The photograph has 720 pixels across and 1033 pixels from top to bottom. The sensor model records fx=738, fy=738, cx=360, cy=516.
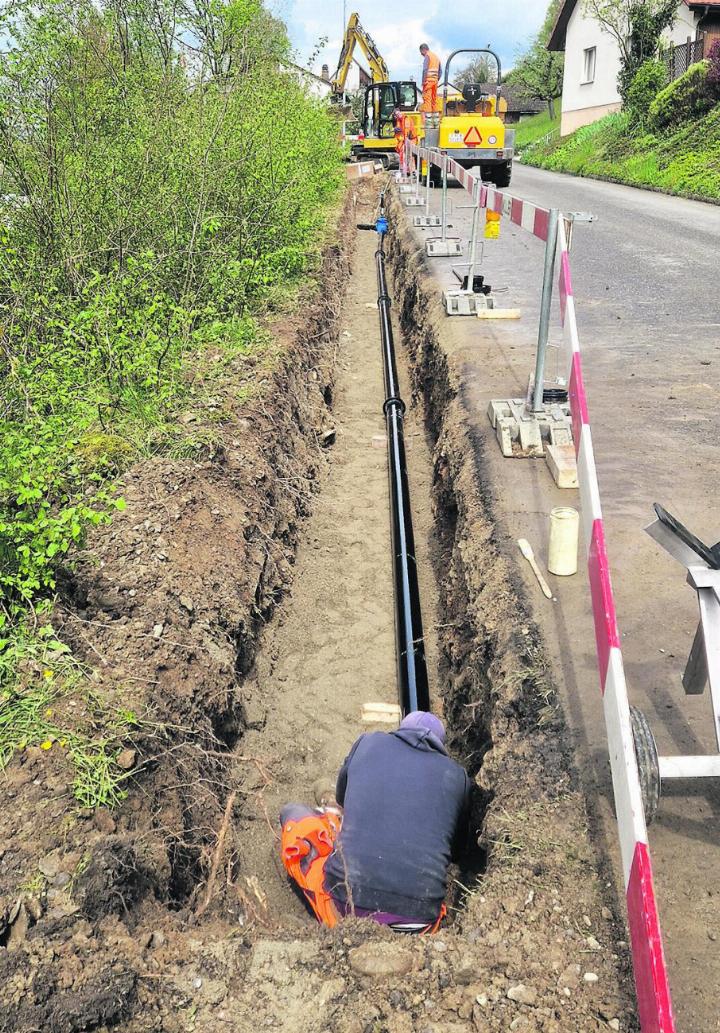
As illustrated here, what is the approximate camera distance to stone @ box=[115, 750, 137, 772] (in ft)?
9.84

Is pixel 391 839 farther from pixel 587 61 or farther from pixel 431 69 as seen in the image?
pixel 587 61

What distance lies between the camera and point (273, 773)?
4082 millimetres

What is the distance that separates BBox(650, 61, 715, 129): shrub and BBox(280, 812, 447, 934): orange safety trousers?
79.5ft

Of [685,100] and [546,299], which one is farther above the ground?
[685,100]

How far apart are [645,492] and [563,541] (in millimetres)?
1031

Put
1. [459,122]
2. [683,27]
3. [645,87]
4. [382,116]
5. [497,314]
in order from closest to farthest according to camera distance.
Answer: [497,314], [459,122], [382,116], [645,87], [683,27]

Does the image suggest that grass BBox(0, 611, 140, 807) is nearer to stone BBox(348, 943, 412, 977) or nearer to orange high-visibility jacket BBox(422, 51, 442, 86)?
stone BBox(348, 943, 412, 977)

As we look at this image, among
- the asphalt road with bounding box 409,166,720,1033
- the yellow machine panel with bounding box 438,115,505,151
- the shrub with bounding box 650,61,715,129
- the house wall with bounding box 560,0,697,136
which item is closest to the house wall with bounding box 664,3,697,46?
the house wall with bounding box 560,0,697,136

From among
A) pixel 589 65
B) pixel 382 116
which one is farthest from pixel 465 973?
pixel 589 65

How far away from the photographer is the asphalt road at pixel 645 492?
8.03 ft

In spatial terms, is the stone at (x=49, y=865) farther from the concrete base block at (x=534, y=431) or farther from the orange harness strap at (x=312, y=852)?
the concrete base block at (x=534, y=431)

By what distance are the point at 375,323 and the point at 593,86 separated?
2855 centimetres

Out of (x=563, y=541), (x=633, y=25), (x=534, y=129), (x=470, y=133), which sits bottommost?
(x=563, y=541)

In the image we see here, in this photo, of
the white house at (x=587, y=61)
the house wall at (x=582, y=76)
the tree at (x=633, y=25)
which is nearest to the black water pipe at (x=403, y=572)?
the tree at (x=633, y=25)
